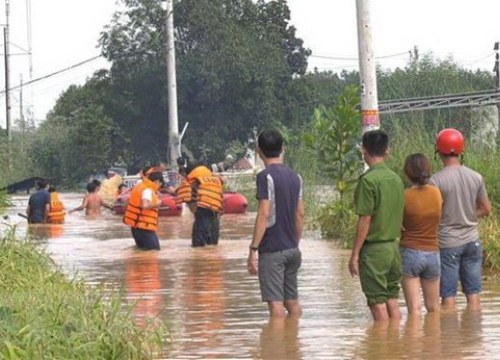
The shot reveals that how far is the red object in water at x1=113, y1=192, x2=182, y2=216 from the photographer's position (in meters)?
34.1

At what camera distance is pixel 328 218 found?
2394 cm

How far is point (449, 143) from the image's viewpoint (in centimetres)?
1222

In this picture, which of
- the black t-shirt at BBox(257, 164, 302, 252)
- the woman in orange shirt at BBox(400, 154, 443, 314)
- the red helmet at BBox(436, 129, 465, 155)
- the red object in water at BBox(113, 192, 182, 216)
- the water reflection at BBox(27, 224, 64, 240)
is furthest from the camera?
the red object in water at BBox(113, 192, 182, 216)

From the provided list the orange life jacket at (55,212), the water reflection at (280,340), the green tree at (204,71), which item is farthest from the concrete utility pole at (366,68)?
the green tree at (204,71)

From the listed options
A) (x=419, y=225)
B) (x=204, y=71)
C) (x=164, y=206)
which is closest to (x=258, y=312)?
(x=419, y=225)

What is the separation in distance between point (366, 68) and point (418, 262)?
975cm

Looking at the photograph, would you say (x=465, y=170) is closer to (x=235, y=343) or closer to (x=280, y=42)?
(x=235, y=343)

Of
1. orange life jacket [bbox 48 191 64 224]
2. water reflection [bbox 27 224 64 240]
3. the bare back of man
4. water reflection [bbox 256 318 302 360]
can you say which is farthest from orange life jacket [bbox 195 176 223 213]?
the bare back of man

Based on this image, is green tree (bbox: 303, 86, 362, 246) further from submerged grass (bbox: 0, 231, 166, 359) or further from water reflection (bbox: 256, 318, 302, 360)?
submerged grass (bbox: 0, 231, 166, 359)

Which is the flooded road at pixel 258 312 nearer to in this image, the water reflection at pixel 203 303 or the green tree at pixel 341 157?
the water reflection at pixel 203 303

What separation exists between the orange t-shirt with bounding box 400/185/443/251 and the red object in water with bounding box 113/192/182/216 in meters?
20.9

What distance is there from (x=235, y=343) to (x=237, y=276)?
6376 mm

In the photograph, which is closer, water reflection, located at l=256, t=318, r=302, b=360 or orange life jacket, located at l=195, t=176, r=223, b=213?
water reflection, located at l=256, t=318, r=302, b=360

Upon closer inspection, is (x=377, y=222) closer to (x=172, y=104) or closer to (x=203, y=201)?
(x=203, y=201)
